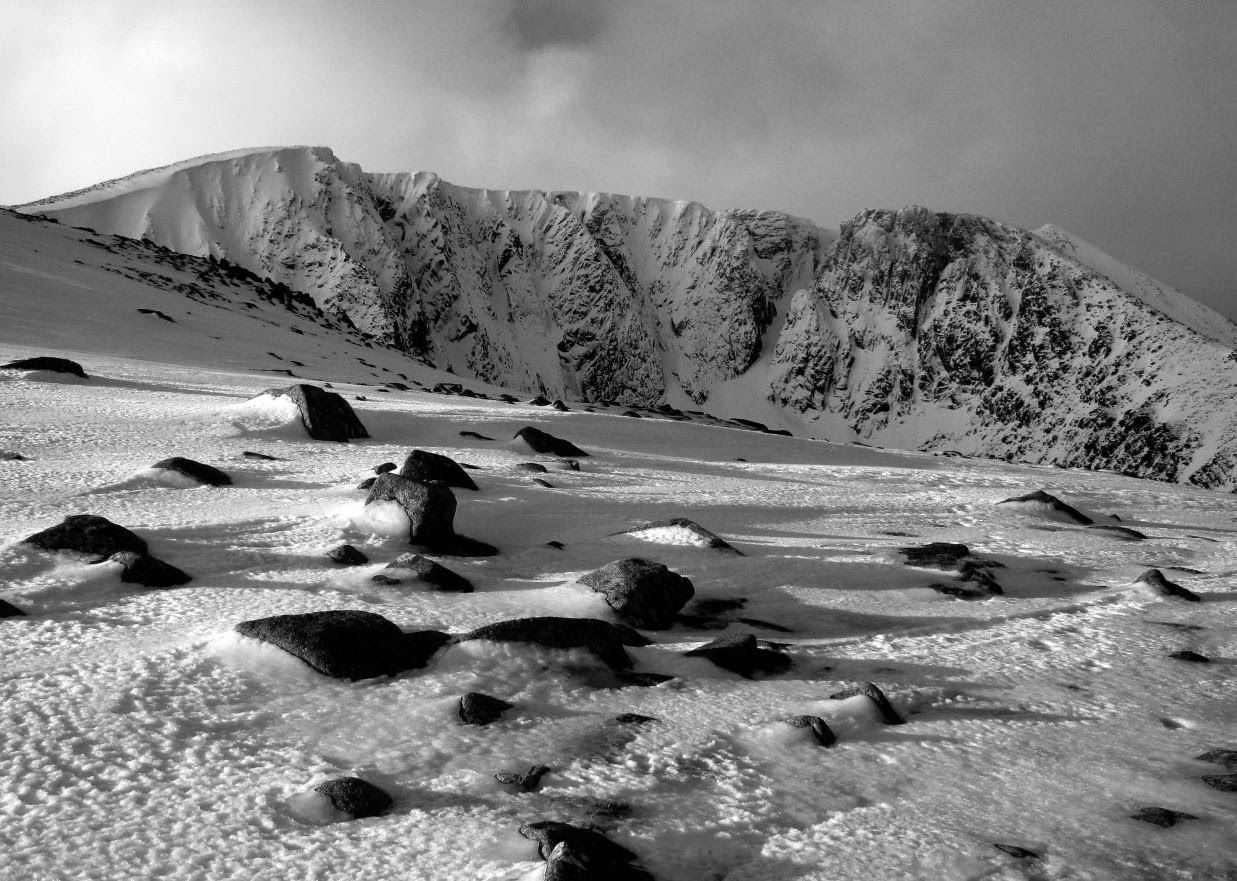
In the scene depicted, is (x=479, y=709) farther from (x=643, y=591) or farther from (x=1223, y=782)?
(x=1223, y=782)

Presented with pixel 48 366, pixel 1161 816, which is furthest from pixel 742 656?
pixel 48 366

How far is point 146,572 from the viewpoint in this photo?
7578 millimetres

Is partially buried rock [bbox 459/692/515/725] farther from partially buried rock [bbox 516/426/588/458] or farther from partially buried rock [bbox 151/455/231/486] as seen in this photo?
partially buried rock [bbox 516/426/588/458]

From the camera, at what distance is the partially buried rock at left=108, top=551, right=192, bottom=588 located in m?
7.52

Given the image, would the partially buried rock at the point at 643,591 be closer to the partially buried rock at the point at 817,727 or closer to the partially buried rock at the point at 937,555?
the partially buried rock at the point at 817,727

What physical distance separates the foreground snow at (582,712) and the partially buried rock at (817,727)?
15cm

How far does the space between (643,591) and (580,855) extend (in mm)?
3867

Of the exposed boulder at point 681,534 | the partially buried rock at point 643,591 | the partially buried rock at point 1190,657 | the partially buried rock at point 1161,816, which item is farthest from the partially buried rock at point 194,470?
the partially buried rock at point 1190,657

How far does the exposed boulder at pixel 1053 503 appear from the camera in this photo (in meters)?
13.9

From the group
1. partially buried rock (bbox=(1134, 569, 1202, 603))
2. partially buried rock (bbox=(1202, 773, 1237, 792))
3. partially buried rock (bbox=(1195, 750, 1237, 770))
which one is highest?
partially buried rock (bbox=(1134, 569, 1202, 603))

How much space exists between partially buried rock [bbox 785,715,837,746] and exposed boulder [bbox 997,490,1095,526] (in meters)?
10.1

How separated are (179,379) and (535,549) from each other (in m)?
16.7

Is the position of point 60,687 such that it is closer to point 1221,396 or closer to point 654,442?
point 654,442

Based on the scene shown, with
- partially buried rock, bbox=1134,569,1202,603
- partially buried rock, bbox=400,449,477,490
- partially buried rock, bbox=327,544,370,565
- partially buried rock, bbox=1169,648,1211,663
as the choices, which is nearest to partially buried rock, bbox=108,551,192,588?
partially buried rock, bbox=327,544,370,565
